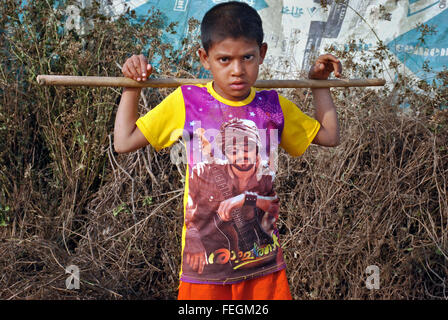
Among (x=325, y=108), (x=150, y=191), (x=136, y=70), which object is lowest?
(x=150, y=191)

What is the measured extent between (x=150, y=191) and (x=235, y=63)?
6.90ft

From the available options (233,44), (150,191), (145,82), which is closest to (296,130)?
(233,44)

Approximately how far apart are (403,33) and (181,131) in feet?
9.82

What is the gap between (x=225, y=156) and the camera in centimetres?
190

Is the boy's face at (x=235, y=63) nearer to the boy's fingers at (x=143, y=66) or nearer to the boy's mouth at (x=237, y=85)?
the boy's mouth at (x=237, y=85)

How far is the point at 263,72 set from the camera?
13.2 ft

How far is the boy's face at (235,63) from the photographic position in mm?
1845

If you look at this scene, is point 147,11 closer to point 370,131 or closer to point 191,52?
point 191,52

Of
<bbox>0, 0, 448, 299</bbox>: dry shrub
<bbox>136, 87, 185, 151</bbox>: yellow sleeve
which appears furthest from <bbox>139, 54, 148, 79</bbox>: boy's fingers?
<bbox>0, 0, 448, 299</bbox>: dry shrub

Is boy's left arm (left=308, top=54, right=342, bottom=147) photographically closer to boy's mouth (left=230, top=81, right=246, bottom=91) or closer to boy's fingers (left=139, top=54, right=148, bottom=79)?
boy's mouth (left=230, top=81, right=246, bottom=91)

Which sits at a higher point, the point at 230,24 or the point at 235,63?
the point at 230,24

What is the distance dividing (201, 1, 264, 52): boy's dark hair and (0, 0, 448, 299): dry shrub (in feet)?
5.64

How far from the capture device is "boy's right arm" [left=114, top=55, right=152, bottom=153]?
1902 millimetres

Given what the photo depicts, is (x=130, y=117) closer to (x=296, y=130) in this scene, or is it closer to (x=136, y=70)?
(x=136, y=70)
